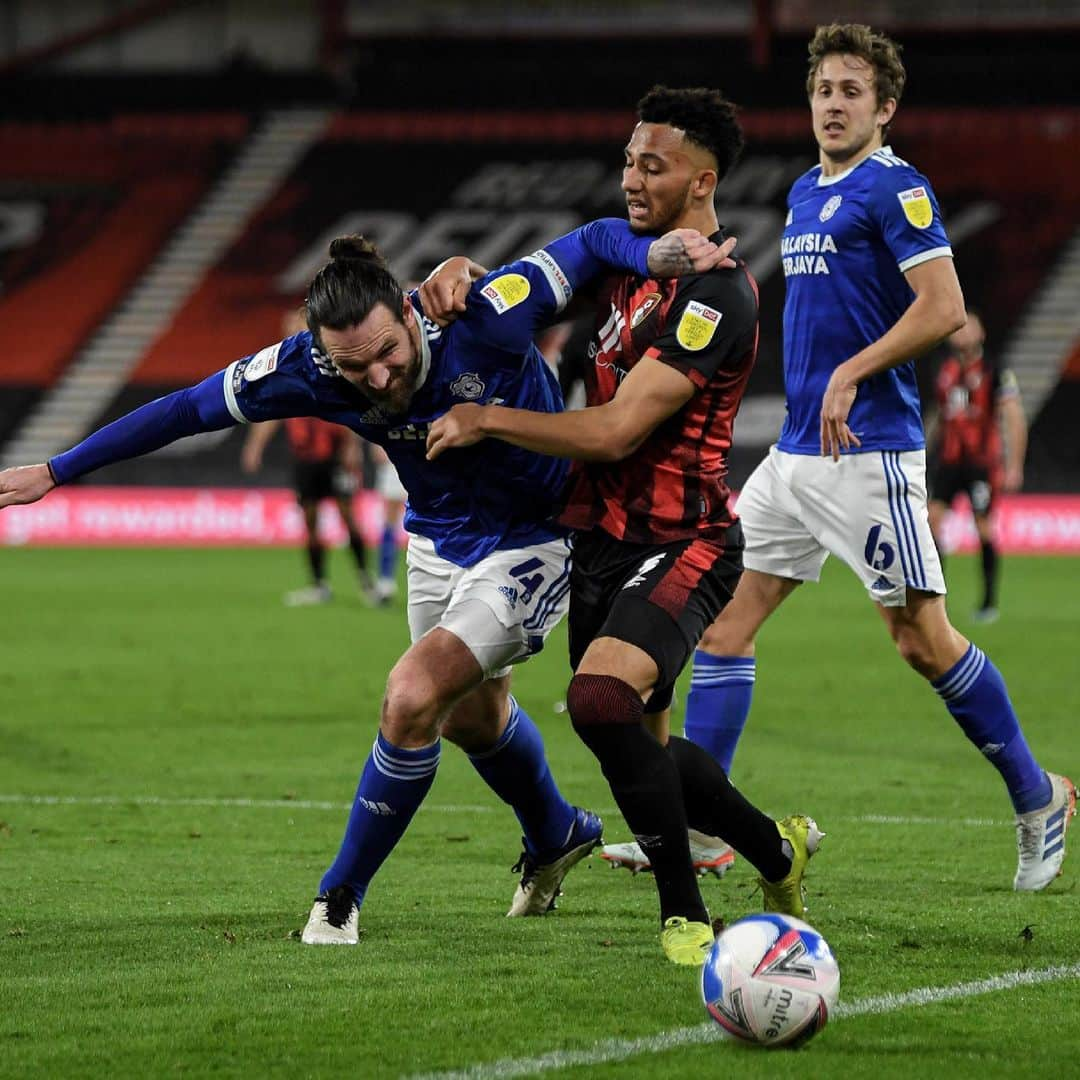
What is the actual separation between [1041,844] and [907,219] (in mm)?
1840

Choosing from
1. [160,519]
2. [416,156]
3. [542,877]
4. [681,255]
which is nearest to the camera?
[681,255]

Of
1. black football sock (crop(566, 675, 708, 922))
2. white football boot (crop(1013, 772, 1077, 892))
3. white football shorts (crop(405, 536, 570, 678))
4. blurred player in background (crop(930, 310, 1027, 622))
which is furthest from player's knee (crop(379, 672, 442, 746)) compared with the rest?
blurred player in background (crop(930, 310, 1027, 622))

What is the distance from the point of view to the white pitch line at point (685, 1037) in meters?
3.64

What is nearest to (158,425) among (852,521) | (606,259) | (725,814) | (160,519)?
(606,259)

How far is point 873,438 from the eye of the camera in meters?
5.77

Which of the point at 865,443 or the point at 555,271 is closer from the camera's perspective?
the point at 555,271

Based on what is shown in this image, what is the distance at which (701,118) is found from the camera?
4.89 m

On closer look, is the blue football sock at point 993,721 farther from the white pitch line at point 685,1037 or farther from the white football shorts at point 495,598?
the white football shorts at point 495,598

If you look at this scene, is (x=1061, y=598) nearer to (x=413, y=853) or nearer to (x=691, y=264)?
(x=413, y=853)

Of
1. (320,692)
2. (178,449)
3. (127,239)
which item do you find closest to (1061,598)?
(320,692)

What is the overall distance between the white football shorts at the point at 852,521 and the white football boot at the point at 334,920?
1788mm

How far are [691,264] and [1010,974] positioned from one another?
1.82 meters

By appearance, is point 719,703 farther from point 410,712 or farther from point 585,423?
point 585,423

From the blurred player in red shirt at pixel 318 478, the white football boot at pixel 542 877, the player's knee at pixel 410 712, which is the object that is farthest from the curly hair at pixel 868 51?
the blurred player in red shirt at pixel 318 478
